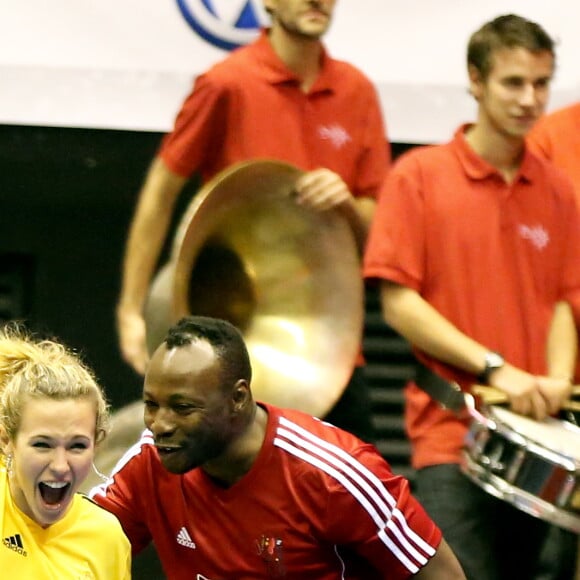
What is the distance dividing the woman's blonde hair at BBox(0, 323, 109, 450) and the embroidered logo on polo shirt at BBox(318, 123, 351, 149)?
1.08 m

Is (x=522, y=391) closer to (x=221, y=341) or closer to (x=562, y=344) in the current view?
(x=562, y=344)

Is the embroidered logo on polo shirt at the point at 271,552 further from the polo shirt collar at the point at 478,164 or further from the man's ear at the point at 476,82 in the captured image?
the man's ear at the point at 476,82

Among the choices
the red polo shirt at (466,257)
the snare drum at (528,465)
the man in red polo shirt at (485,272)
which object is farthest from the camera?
the red polo shirt at (466,257)

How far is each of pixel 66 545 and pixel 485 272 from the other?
1203mm

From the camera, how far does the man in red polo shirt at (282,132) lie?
4027mm

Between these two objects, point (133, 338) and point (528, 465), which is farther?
point (133, 338)

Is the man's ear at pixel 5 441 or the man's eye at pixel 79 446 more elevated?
the man's eye at pixel 79 446

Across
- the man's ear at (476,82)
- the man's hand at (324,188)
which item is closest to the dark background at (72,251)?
the man's hand at (324,188)

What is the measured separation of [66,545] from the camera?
3107mm

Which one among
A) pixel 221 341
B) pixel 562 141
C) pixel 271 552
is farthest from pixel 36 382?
pixel 562 141

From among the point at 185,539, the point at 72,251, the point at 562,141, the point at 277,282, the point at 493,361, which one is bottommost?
the point at 72,251

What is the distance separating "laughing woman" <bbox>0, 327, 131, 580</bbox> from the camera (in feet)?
9.82

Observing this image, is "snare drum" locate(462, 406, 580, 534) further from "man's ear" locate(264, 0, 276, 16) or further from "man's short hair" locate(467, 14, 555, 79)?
"man's ear" locate(264, 0, 276, 16)

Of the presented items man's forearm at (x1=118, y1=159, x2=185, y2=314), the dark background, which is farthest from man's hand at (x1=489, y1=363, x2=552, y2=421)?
the dark background
